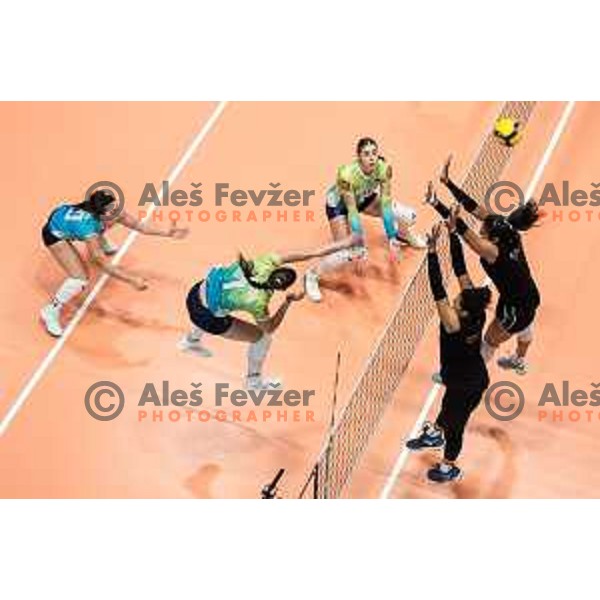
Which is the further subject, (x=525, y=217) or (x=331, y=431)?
(x=331, y=431)

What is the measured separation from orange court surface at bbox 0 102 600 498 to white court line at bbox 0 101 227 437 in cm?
2

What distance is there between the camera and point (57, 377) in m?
18.8

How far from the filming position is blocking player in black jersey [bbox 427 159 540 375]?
17812mm

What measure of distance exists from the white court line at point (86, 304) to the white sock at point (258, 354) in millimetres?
2074

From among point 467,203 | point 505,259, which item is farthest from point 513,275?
→ point 467,203

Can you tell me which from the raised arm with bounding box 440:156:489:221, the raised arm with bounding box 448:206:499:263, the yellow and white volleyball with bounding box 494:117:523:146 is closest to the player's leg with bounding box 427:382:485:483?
the raised arm with bounding box 448:206:499:263

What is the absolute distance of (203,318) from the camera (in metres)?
18.2

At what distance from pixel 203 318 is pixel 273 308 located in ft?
4.07

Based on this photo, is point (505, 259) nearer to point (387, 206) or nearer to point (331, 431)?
point (387, 206)

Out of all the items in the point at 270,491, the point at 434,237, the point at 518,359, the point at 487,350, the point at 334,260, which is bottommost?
the point at 270,491

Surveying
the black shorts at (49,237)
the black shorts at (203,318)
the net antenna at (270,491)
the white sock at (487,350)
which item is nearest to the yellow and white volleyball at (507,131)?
the white sock at (487,350)

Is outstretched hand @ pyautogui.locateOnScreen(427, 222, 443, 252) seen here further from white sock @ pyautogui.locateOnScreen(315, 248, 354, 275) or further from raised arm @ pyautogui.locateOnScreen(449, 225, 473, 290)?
white sock @ pyautogui.locateOnScreen(315, 248, 354, 275)

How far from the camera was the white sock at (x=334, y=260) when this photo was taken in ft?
64.2
